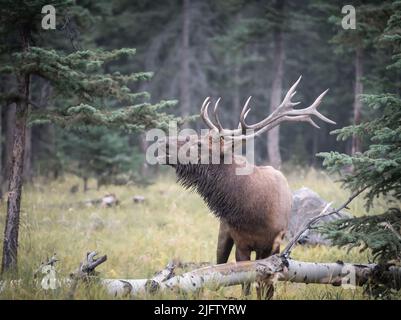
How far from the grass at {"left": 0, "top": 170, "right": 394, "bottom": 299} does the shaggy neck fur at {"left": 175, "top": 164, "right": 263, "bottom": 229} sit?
0.82m

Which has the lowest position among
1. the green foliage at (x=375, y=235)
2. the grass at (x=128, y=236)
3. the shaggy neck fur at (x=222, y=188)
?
the grass at (x=128, y=236)

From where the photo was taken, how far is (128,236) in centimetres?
834

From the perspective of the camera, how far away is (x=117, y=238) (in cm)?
818

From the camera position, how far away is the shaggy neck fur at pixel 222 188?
5105 mm

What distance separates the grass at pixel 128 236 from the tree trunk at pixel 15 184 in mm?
233

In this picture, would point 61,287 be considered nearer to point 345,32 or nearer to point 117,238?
point 117,238

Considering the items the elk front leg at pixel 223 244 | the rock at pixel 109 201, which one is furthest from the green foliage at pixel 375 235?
the rock at pixel 109 201

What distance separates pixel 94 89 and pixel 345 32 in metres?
6.14

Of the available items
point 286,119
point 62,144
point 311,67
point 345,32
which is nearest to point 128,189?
point 62,144

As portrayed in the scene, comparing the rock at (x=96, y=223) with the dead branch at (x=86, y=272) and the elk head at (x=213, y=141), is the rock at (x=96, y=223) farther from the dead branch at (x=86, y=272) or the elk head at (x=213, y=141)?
the dead branch at (x=86, y=272)

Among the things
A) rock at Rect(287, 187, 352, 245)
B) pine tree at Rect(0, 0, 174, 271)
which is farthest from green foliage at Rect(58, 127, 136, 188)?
→ pine tree at Rect(0, 0, 174, 271)

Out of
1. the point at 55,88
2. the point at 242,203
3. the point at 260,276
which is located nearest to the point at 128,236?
the point at 55,88

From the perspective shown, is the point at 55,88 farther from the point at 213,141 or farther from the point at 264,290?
the point at 264,290

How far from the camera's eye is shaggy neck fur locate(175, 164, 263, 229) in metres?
5.11
